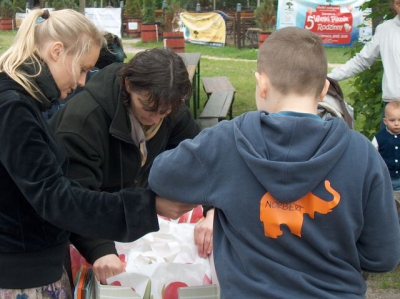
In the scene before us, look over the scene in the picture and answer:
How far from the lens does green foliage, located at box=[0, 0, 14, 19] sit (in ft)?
85.1

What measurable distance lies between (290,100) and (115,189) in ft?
4.00

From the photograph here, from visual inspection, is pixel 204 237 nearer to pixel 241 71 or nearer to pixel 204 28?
pixel 241 71

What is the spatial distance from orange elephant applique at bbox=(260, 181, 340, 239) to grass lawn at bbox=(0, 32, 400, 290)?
3057mm

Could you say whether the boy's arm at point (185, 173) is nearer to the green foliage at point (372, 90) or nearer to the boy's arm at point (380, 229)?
the boy's arm at point (380, 229)

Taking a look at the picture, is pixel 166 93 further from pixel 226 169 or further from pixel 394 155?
pixel 394 155

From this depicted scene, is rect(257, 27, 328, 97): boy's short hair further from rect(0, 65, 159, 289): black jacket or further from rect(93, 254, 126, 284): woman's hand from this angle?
rect(93, 254, 126, 284): woman's hand

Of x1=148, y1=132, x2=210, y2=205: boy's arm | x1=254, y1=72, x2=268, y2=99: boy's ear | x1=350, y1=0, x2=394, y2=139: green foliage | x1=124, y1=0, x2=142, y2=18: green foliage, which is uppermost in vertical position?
x1=254, y1=72, x2=268, y2=99: boy's ear

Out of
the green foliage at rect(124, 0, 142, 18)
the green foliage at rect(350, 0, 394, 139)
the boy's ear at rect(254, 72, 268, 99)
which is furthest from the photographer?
the green foliage at rect(124, 0, 142, 18)

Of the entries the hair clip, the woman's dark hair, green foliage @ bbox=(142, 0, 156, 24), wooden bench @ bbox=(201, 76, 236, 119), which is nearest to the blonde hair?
the hair clip

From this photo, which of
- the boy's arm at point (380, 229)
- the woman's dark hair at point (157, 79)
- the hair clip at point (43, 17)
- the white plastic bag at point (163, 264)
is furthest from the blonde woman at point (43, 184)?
the boy's arm at point (380, 229)

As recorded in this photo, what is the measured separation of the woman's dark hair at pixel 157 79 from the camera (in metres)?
2.35

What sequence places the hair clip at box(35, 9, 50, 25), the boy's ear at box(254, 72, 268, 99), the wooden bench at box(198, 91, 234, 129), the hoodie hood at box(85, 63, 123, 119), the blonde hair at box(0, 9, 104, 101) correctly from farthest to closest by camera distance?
the wooden bench at box(198, 91, 234, 129)
the hoodie hood at box(85, 63, 123, 119)
the hair clip at box(35, 9, 50, 25)
the blonde hair at box(0, 9, 104, 101)
the boy's ear at box(254, 72, 268, 99)

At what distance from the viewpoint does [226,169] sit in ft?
5.06

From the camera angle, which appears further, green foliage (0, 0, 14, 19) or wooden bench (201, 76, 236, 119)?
green foliage (0, 0, 14, 19)
